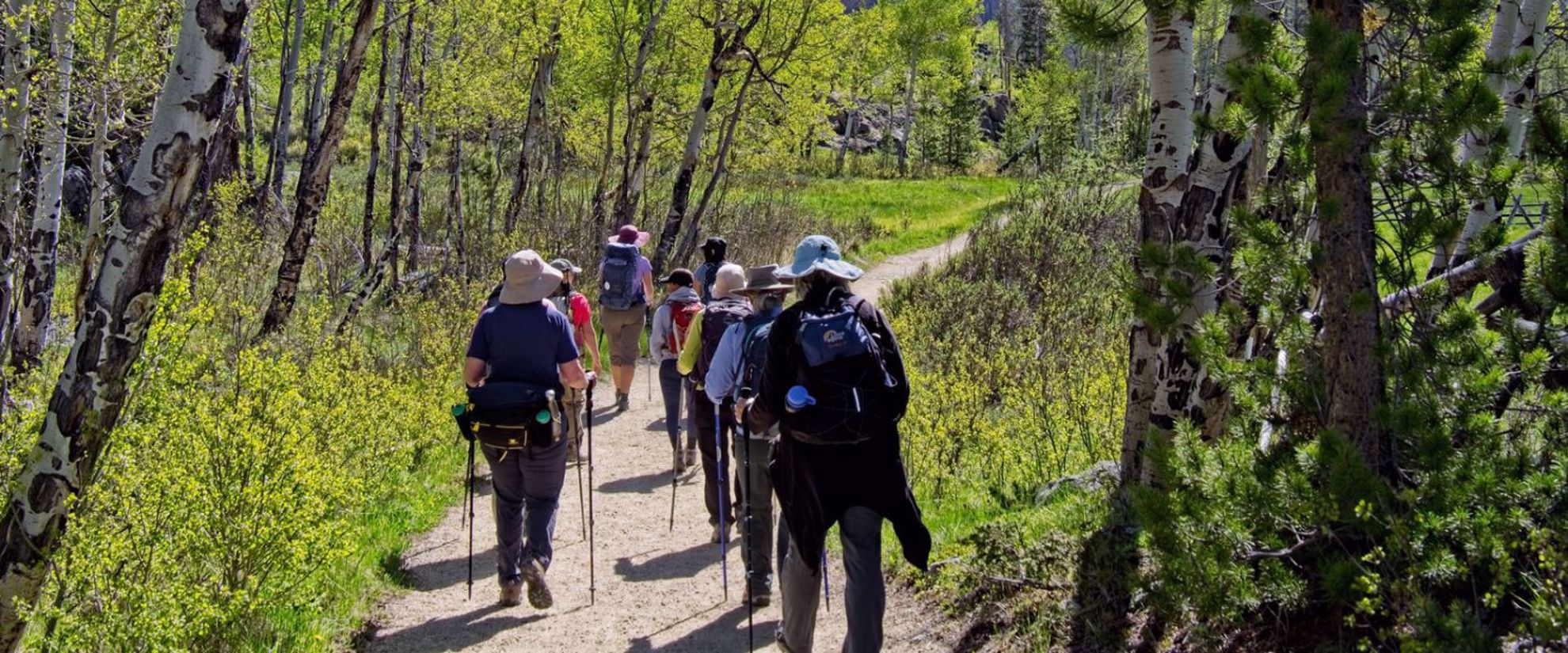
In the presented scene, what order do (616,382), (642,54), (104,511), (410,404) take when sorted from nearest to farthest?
(104,511)
(410,404)
(616,382)
(642,54)

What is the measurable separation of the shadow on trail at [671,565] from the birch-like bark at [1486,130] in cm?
436

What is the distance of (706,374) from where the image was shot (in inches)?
282

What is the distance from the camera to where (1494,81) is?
3955mm

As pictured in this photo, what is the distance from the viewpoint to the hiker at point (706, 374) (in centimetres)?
698

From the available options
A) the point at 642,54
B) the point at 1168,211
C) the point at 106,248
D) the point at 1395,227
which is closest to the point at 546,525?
the point at 106,248

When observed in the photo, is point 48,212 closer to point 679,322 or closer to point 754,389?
point 679,322

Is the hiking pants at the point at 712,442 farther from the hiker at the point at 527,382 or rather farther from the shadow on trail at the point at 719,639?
the hiker at the point at 527,382

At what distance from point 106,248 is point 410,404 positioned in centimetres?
406

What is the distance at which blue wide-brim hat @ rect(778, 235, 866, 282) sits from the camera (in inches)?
186

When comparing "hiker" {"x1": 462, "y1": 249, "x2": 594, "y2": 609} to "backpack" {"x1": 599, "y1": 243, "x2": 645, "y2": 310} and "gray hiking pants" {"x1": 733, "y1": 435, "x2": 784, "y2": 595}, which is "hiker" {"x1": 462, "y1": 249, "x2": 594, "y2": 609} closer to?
"gray hiking pants" {"x1": 733, "y1": 435, "x2": 784, "y2": 595}

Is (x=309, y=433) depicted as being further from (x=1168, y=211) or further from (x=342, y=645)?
(x=1168, y=211)

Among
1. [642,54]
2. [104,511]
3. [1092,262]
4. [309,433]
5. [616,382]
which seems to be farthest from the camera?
[1092,262]

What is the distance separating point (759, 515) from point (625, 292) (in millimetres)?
5045

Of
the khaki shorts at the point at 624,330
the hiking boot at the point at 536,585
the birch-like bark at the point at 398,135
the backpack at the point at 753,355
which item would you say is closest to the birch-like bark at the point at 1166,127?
the backpack at the point at 753,355
